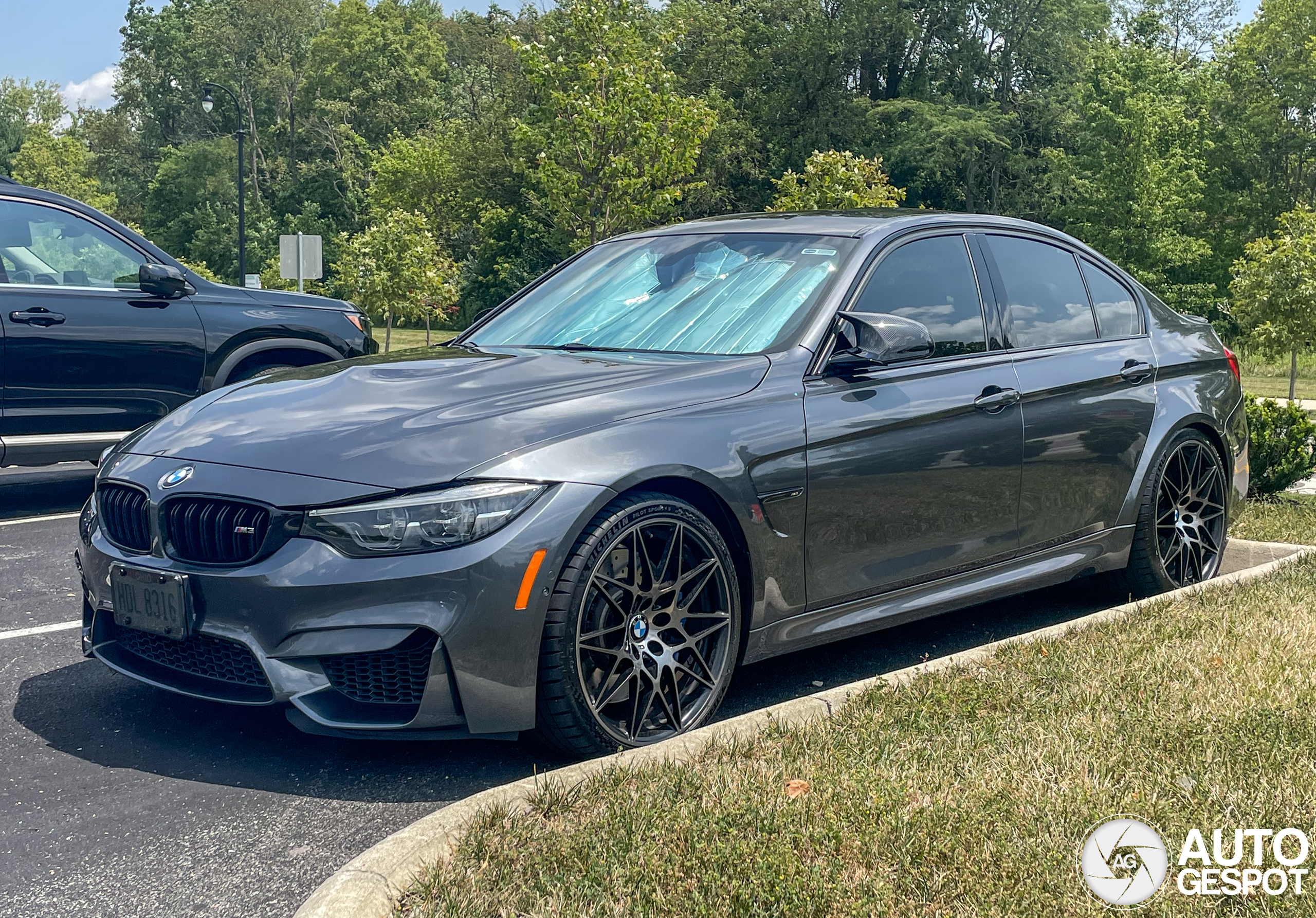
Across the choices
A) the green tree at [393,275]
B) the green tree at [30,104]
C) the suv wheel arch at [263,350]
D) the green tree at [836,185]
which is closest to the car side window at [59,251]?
the suv wheel arch at [263,350]

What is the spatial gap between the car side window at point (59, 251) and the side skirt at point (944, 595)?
5.79 meters

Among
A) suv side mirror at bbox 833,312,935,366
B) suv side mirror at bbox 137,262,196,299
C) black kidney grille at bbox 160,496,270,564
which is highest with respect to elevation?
suv side mirror at bbox 137,262,196,299

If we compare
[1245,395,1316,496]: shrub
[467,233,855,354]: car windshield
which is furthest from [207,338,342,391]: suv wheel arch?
[1245,395,1316,496]: shrub

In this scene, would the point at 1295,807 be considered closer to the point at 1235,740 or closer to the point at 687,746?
the point at 1235,740

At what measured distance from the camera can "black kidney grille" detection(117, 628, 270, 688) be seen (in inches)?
144

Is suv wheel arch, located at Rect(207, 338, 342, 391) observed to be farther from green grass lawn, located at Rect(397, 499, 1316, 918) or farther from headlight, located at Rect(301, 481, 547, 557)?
green grass lawn, located at Rect(397, 499, 1316, 918)

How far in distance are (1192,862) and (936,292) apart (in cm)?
257

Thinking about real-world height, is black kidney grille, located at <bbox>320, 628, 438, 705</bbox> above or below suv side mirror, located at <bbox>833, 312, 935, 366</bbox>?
below

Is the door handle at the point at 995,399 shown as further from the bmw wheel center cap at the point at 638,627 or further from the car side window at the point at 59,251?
the car side window at the point at 59,251

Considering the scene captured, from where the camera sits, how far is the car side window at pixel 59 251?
8023 mm

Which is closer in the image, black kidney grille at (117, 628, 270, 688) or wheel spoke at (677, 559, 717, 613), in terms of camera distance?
black kidney grille at (117, 628, 270, 688)

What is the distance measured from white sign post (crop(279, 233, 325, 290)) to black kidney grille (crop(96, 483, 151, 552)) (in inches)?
925

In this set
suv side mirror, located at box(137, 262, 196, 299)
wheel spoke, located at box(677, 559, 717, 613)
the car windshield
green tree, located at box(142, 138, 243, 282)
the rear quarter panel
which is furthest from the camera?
green tree, located at box(142, 138, 243, 282)

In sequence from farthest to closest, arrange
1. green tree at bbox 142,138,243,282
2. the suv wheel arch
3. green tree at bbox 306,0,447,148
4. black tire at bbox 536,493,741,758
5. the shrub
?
green tree at bbox 306,0,447,148 → green tree at bbox 142,138,243,282 → the shrub → the suv wheel arch → black tire at bbox 536,493,741,758
